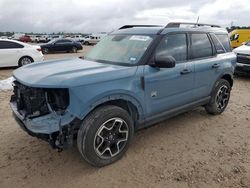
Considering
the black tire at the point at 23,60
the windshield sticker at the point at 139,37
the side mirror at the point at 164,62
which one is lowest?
the black tire at the point at 23,60

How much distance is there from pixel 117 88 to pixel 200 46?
7.10ft

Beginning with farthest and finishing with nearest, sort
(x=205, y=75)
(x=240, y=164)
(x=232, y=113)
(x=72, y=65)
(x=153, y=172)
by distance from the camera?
(x=232, y=113) → (x=205, y=75) → (x=72, y=65) → (x=240, y=164) → (x=153, y=172)

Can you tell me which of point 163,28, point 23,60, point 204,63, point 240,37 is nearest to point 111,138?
point 163,28

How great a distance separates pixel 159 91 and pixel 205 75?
134 cm

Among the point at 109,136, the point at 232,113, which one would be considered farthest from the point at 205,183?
the point at 232,113

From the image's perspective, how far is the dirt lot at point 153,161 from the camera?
122 inches

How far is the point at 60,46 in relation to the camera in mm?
23578

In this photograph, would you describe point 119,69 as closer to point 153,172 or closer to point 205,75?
point 153,172

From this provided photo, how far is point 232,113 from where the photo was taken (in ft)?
18.2

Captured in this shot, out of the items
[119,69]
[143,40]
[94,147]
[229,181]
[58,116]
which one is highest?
[143,40]

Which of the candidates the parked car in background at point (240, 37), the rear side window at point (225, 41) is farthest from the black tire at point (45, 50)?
the rear side window at point (225, 41)

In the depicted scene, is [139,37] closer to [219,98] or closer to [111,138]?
[111,138]

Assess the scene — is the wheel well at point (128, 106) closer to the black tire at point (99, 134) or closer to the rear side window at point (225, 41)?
the black tire at point (99, 134)

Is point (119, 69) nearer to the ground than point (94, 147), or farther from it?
farther from it
